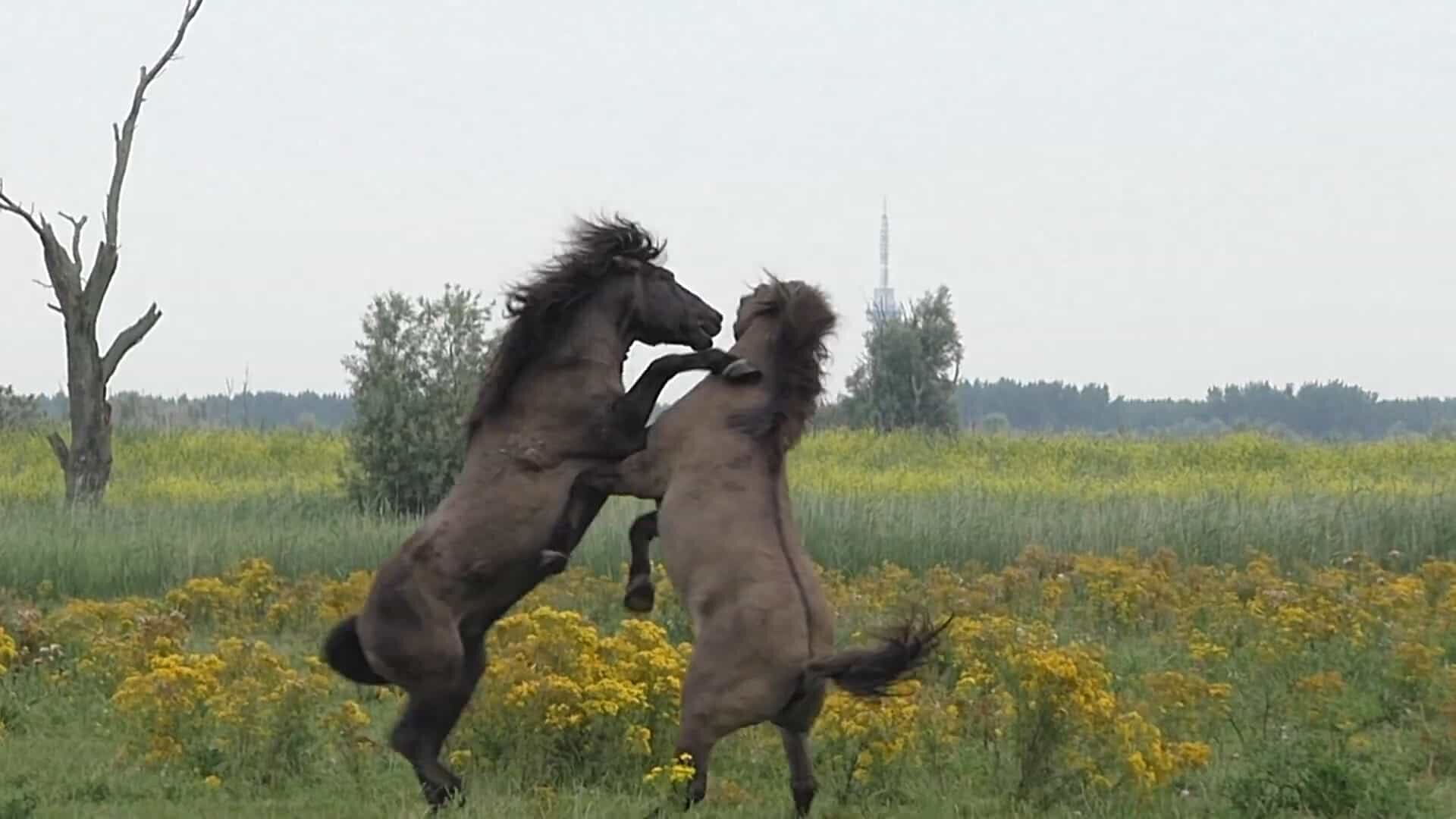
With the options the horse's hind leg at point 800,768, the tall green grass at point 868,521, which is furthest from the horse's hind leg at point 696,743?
→ the tall green grass at point 868,521

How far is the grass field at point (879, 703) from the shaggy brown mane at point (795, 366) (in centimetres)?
121

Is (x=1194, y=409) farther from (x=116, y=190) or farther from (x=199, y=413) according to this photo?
(x=116, y=190)

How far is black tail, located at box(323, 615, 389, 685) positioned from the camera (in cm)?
645

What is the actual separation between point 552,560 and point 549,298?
914 millimetres

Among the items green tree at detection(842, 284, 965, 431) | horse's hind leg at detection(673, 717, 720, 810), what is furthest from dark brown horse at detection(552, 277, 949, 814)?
green tree at detection(842, 284, 965, 431)

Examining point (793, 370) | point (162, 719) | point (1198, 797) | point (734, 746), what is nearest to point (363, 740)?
point (162, 719)

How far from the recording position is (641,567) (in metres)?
6.58

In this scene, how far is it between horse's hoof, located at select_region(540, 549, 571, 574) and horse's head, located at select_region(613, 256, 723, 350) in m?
0.83

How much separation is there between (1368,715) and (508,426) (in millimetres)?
5280

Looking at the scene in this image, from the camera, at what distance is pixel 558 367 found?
252 inches

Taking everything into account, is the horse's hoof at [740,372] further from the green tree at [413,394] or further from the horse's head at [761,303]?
the green tree at [413,394]

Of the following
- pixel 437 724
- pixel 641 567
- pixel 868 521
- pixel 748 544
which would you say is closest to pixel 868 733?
pixel 641 567

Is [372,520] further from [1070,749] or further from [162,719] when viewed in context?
[1070,749]

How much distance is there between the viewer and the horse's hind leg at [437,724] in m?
6.39
